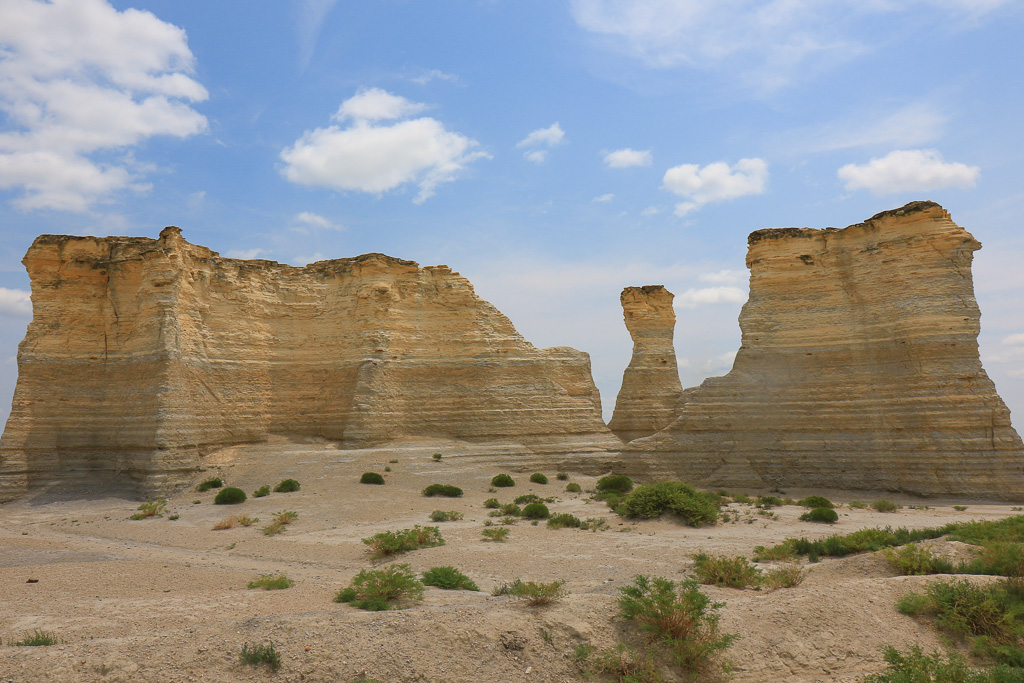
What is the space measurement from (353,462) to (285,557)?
45.4 feet

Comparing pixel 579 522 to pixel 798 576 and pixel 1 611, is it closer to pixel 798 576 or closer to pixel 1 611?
pixel 798 576

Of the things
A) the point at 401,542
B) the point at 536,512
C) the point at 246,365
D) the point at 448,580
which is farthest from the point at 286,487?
the point at 448,580

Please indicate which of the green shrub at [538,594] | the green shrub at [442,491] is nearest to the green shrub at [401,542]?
the green shrub at [538,594]

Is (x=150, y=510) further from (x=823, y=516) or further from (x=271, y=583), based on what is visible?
(x=823, y=516)

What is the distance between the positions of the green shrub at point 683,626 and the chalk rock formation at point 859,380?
2085cm

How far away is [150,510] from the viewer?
2309 cm

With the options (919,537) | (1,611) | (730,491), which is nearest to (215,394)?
(1,611)

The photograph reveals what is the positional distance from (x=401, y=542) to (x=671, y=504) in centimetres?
911

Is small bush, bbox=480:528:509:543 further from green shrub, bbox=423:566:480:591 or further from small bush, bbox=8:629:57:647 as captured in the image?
small bush, bbox=8:629:57:647

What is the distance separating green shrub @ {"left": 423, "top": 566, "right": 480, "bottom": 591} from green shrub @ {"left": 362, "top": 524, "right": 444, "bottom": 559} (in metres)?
3.50

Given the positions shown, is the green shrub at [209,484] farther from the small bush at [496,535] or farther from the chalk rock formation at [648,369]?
the chalk rock formation at [648,369]

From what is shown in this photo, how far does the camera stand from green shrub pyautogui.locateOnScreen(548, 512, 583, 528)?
1878 cm

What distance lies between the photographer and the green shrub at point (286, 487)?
26.5 meters

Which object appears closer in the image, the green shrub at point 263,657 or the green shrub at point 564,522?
the green shrub at point 263,657
